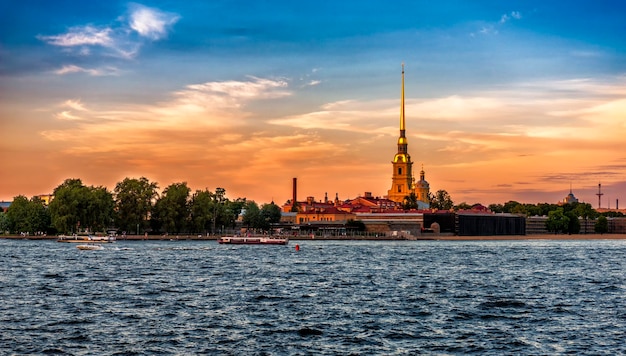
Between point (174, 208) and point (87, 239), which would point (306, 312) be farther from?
point (174, 208)

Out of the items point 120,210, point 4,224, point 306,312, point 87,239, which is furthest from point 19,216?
point 306,312

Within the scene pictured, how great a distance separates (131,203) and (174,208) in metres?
7.84

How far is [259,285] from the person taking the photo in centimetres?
5653

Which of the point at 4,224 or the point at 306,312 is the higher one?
the point at 4,224

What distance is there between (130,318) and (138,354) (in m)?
8.71

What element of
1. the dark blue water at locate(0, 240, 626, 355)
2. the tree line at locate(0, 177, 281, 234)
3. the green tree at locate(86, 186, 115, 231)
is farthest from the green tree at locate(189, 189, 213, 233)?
the dark blue water at locate(0, 240, 626, 355)

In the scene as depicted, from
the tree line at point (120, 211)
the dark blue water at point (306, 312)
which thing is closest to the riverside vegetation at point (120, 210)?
the tree line at point (120, 211)

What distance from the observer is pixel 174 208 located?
16925 cm

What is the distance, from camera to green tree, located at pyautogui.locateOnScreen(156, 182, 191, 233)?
169125mm

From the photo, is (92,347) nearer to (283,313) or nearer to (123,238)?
(283,313)

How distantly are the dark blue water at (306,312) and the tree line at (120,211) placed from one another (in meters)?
90.3

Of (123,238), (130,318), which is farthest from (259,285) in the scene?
(123,238)

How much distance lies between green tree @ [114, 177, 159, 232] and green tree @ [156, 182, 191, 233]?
308 centimetres

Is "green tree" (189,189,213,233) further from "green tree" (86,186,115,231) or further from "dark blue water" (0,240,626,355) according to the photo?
"dark blue water" (0,240,626,355)
